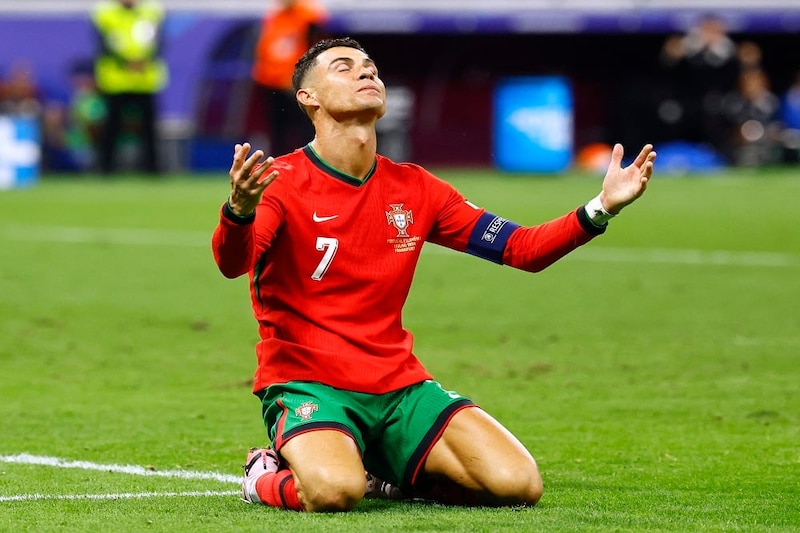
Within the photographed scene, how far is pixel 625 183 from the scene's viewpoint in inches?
226

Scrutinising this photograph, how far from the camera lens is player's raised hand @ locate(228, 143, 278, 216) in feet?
17.0

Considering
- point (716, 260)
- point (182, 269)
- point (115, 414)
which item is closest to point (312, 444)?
point (115, 414)

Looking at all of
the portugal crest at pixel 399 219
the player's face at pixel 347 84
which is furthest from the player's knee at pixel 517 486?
the player's face at pixel 347 84

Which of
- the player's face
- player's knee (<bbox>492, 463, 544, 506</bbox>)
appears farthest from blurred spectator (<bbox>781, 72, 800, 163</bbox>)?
player's knee (<bbox>492, 463, 544, 506</bbox>)

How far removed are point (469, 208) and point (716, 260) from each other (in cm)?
803

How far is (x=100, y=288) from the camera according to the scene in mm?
12180

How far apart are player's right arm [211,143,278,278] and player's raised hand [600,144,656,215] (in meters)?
1.22

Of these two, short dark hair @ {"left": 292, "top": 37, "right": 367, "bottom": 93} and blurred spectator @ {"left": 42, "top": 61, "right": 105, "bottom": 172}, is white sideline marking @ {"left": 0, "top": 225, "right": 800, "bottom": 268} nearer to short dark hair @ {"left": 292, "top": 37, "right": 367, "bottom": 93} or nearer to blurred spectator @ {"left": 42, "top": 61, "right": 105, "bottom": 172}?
short dark hair @ {"left": 292, "top": 37, "right": 367, "bottom": 93}

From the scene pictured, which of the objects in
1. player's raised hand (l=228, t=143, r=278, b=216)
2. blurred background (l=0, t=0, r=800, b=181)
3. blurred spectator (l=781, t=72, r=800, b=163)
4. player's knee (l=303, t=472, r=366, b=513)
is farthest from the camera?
blurred spectator (l=781, t=72, r=800, b=163)

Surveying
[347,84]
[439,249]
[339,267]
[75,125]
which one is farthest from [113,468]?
[75,125]

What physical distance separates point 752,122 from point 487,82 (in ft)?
15.4

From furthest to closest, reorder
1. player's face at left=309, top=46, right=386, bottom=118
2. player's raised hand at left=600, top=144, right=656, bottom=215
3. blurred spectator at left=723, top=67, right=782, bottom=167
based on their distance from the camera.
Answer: blurred spectator at left=723, top=67, right=782, bottom=167 → player's face at left=309, top=46, right=386, bottom=118 → player's raised hand at left=600, top=144, right=656, bottom=215

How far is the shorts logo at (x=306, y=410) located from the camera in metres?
5.62

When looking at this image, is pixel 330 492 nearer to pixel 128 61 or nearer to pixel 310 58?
pixel 310 58
